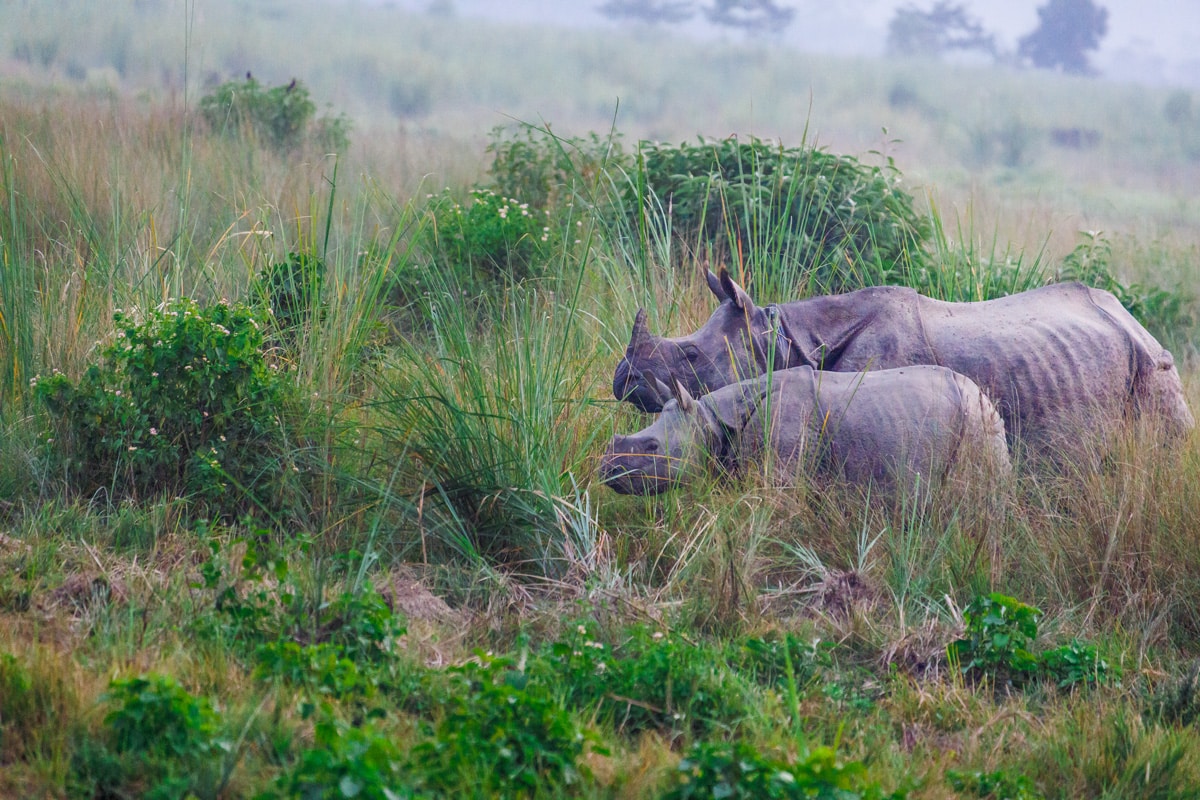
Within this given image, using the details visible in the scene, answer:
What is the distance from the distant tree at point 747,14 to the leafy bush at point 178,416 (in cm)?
4406

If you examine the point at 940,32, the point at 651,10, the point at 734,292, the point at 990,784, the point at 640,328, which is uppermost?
the point at 940,32

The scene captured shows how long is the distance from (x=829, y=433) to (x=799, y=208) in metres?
2.63

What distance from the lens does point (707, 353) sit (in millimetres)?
4969

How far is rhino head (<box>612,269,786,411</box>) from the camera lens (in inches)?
190

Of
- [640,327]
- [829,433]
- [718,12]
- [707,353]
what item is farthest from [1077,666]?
[718,12]

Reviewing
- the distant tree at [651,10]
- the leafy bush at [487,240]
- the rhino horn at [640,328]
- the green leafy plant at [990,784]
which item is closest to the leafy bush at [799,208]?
the leafy bush at [487,240]

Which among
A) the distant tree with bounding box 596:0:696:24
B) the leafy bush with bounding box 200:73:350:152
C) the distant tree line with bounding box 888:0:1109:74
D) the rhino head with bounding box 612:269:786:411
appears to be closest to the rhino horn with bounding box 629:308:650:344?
the rhino head with bounding box 612:269:786:411

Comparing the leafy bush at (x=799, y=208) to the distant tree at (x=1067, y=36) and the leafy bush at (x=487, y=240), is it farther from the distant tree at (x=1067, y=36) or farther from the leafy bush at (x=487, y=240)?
the distant tree at (x=1067, y=36)

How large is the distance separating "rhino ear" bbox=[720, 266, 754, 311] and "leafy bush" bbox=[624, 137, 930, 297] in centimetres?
154

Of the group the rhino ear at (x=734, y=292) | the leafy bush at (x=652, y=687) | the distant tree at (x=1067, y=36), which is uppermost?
the distant tree at (x=1067, y=36)

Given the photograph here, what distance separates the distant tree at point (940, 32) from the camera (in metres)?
45.7

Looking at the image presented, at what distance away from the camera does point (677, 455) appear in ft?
14.4

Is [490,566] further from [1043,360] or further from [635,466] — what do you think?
[1043,360]

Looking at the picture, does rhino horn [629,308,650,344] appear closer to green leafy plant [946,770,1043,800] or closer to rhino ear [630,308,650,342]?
rhino ear [630,308,650,342]
